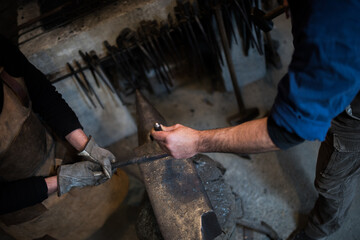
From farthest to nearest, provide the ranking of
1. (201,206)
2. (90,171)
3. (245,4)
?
(245,4), (90,171), (201,206)

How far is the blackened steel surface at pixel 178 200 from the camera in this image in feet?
4.85

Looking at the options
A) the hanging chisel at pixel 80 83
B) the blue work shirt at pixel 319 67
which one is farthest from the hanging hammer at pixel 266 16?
the hanging chisel at pixel 80 83

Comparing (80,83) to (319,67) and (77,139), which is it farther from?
(319,67)

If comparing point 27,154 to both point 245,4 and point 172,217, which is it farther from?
point 245,4

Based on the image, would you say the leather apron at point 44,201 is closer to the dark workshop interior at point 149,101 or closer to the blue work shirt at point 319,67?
the dark workshop interior at point 149,101

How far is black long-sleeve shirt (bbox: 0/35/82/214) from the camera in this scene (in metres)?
1.54

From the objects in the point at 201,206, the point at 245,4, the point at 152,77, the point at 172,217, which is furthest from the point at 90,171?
the point at 245,4

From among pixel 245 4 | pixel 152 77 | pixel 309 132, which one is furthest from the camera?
pixel 152 77

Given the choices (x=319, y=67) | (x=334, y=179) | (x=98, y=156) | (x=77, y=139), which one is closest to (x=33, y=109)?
(x=77, y=139)

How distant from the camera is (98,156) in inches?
72.2

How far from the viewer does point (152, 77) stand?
3.47 m

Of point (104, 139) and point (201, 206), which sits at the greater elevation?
point (201, 206)

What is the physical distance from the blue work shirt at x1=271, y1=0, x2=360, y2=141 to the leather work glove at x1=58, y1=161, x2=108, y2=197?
4.30ft

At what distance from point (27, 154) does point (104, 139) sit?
1.60 meters
